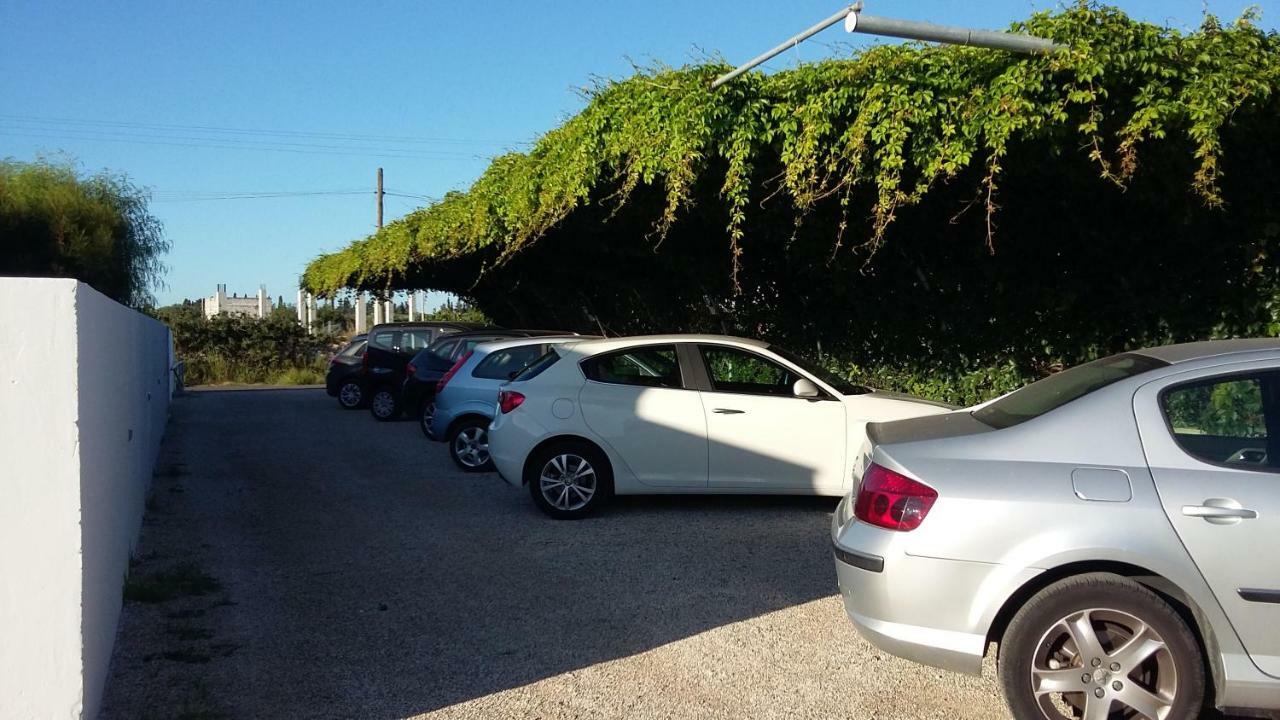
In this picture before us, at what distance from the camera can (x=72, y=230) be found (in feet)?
112

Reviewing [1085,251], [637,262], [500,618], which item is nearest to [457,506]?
[500,618]

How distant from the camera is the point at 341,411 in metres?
24.2

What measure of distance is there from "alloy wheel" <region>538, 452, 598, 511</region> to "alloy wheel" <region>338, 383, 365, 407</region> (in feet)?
51.0

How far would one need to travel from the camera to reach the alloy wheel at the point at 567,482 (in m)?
9.61

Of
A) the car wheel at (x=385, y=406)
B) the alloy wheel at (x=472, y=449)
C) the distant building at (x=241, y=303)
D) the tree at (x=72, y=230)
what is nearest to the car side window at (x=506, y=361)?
the alloy wheel at (x=472, y=449)

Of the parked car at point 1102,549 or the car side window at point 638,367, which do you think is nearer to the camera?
the parked car at point 1102,549

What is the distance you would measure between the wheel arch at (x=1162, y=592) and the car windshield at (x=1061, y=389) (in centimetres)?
69

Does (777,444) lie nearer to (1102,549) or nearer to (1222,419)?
(1222,419)

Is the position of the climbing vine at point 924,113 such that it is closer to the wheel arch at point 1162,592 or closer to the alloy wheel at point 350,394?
the wheel arch at point 1162,592

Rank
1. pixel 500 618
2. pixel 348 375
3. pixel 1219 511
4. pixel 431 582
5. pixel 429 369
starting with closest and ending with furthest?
1. pixel 1219 511
2. pixel 500 618
3. pixel 431 582
4. pixel 429 369
5. pixel 348 375

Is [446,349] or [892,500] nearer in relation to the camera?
[892,500]

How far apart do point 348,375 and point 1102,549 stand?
21260 mm

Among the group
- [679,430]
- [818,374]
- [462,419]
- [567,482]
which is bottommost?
[567,482]

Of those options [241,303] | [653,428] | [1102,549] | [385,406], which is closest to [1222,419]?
[1102,549]
